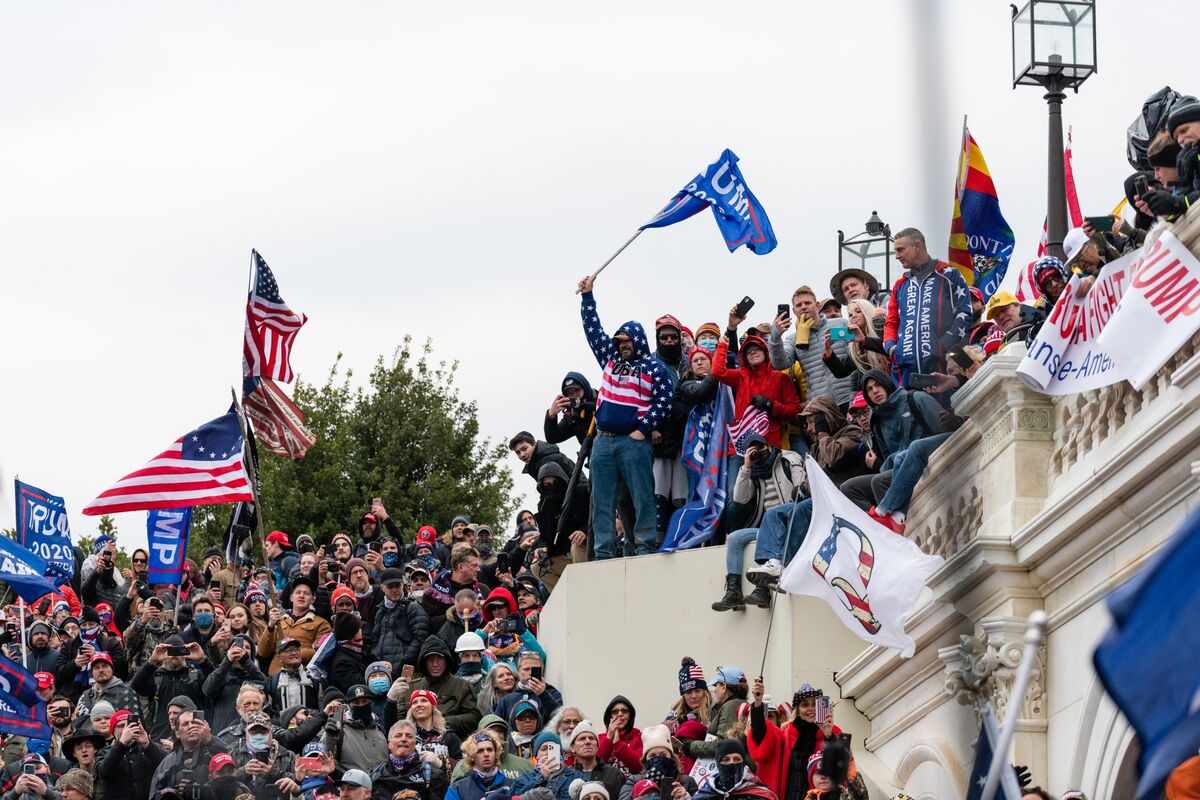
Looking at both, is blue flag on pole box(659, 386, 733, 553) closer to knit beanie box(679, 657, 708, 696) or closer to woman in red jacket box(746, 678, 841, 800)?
knit beanie box(679, 657, 708, 696)

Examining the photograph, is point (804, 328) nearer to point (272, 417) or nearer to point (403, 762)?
A: point (403, 762)

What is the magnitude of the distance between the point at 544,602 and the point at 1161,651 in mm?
16785

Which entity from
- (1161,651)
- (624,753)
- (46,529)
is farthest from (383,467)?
(1161,651)

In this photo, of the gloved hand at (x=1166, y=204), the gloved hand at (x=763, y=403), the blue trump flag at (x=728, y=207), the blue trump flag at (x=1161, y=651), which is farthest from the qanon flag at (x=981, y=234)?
the blue trump flag at (x=1161, y=651)

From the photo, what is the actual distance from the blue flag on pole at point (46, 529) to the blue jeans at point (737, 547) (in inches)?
382

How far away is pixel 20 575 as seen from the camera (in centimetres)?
2261

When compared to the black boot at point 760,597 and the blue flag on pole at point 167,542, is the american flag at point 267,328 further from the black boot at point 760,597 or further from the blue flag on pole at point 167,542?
the black boot at point 760,597

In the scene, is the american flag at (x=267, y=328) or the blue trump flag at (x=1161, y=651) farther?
the american flag at (x=267, y=328)

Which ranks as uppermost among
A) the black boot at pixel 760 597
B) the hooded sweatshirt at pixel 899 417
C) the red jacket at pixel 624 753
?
the hooded sweatshirt at pixel 899 417

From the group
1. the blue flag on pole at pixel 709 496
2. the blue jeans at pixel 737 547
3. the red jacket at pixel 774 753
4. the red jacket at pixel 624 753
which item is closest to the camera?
the red jacket at pixel 774 753

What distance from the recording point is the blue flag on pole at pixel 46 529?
26.6 m

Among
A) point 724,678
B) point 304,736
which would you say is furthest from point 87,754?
point 724,678

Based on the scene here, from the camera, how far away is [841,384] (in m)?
18.7

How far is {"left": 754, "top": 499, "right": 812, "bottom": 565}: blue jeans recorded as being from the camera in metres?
18.3
